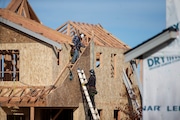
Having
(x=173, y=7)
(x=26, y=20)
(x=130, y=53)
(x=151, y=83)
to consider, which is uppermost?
(x=26, y=20)

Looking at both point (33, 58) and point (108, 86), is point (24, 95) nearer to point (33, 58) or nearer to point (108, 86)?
point (33, 58)

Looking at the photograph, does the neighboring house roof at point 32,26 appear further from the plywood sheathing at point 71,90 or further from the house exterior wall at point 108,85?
the house exterior wall at point 108,85

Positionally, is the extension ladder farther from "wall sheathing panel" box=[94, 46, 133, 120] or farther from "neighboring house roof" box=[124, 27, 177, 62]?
"neighboring house roof" box=[124, 27, 177, 62]

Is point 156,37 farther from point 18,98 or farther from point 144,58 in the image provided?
point 18,98

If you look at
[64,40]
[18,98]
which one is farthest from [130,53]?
[64,40]

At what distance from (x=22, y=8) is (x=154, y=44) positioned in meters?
17.5

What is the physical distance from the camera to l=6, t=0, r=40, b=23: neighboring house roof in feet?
94.5

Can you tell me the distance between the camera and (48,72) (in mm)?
26375

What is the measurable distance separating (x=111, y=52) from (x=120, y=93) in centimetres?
255

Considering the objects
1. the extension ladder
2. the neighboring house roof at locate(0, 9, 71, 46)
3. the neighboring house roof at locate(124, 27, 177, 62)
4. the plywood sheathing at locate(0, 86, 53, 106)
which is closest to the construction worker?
the neighboring house roof at locate(0, 9, 71, 46)

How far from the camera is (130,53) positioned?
13867mm

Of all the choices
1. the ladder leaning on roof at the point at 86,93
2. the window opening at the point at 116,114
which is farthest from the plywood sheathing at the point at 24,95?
the window opening at the point at 116,114

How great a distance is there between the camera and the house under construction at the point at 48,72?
2448 cm

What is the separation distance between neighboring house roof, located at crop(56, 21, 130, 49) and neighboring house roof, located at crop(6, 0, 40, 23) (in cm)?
224
